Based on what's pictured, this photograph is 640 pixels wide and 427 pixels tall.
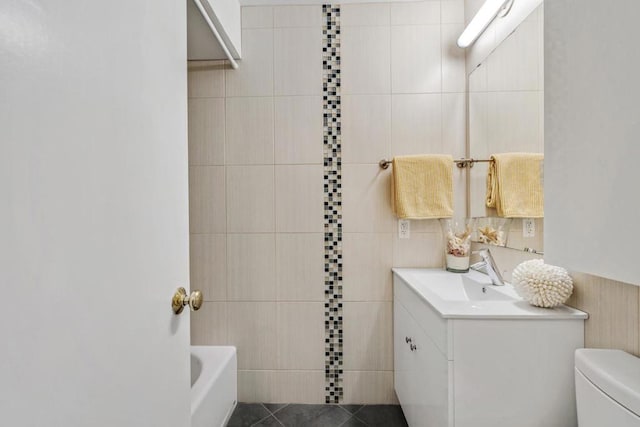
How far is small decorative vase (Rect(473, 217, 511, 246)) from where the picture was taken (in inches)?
58.8

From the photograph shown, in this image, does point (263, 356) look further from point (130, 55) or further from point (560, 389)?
point (130, 55)

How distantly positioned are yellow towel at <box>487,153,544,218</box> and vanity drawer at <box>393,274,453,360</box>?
1.77 ft

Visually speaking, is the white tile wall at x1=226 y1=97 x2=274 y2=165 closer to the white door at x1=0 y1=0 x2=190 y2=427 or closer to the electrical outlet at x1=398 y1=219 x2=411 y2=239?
the electrical outlet at x1=398 y1=219 x2=411 y2=239

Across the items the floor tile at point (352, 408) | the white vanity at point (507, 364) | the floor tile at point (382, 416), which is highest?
the white vanity at point (507, 364)

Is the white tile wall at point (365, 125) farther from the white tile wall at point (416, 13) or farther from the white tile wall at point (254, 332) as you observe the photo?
the white tile wall at point (254, 332)

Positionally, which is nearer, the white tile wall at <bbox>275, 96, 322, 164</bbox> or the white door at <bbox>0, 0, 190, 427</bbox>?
the white door at <bbox>0, 0, 190, 427</bbox>

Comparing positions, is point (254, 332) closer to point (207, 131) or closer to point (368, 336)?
point (368, 336)

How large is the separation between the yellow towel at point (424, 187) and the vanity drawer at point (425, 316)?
381 millimetres

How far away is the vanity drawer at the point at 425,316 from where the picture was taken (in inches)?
40.9

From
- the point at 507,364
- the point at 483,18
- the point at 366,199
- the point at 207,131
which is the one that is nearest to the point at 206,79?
the point at 207,131

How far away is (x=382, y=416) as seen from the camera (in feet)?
5.73

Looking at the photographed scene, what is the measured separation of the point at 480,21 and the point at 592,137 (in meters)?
1.32

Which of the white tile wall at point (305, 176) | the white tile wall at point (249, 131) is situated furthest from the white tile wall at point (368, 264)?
the white tile wall at point (249, 131)

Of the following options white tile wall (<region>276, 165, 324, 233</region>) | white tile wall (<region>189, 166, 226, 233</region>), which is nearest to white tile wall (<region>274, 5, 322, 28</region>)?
white tile wall (<region>276, 165, 324, 233</region>)
